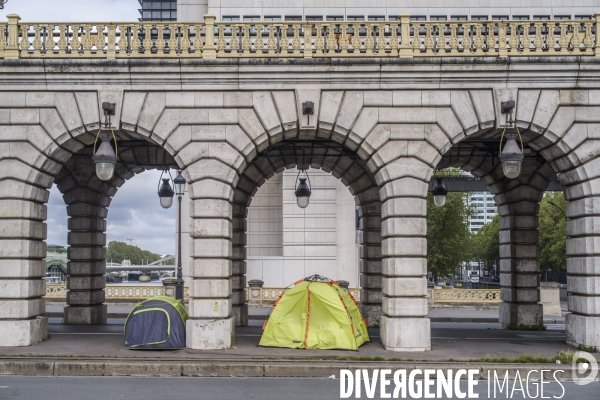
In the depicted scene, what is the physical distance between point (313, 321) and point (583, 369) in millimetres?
5889

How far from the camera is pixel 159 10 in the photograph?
156 ft

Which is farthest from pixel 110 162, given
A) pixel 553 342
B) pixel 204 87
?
pixel 553 342

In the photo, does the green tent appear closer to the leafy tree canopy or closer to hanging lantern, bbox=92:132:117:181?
hanging lantern, bbox=92:132:117:181

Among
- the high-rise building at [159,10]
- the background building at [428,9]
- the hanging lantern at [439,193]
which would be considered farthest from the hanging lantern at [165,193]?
the high-rise building at [159,10]

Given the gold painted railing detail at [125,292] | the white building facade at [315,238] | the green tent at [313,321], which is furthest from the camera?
the white building facade at [315,238]

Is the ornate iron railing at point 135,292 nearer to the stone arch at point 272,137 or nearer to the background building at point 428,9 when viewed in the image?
the background building at point 428,9

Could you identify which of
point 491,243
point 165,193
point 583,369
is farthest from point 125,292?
point 491,243

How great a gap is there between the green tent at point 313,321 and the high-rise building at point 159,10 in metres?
35.6

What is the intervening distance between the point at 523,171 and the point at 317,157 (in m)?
6.23

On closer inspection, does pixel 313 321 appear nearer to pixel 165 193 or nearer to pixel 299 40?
pixel 299 40

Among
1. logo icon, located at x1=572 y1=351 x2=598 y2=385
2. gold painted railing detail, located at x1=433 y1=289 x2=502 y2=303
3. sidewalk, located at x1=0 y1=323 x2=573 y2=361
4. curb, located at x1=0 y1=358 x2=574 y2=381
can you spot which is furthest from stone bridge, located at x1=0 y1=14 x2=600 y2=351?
gold painted railing detail, located at x1=433 y1=289 x2=502 y2=303

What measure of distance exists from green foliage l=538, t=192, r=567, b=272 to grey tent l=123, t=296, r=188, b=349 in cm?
4501

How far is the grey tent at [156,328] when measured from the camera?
15.3 meters

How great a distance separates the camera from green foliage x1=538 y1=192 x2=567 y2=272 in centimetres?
5469
